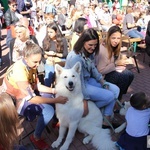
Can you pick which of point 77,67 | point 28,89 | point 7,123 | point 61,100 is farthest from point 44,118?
point 7,123

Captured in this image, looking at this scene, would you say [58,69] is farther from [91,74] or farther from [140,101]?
[140,101]

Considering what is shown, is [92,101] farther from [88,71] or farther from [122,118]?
[122,118]

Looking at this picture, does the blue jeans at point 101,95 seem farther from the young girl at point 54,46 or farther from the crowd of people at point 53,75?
the young girl at point 54,46

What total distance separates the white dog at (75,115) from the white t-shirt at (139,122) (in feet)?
1.04

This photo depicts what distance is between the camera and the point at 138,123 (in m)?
2.41

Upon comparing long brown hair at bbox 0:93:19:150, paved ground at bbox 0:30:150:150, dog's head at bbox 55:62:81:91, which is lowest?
paved ground at bbox 0:30:150:150

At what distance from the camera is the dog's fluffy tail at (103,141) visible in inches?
99.1

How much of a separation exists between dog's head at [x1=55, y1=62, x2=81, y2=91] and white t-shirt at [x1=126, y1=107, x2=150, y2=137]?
737 mm

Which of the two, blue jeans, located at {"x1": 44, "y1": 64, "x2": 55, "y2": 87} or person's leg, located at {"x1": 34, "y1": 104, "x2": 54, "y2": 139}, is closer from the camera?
person's leg, located at {"x1": 34, "y1": 104, "x2": 54, "y2": 139}

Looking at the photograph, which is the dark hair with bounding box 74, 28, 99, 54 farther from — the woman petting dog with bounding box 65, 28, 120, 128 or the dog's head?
the dog's head

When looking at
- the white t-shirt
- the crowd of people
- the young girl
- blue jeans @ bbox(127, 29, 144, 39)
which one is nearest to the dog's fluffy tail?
the crowd of people

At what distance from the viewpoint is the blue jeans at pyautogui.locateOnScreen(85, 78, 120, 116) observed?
2.86 m

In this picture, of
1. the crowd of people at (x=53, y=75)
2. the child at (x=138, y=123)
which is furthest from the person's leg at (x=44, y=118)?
the child at (x=138, y=123)

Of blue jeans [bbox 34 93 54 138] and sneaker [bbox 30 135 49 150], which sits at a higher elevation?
blue jeans [bbox 34 93 54 138]
